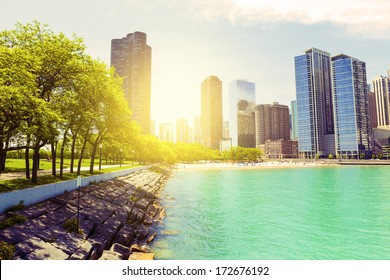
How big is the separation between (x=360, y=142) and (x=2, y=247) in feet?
751

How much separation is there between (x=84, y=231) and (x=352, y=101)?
20997cm

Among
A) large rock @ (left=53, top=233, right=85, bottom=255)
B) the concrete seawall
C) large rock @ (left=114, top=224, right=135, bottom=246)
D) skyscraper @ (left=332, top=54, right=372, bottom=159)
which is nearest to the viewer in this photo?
the concrete seawall

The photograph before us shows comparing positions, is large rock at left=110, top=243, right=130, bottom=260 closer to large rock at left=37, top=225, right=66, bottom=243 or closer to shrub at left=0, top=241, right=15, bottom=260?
large rock at left=37, top=225, right=66, bottom=243

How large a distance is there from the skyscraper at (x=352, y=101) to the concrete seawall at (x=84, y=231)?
649 ft

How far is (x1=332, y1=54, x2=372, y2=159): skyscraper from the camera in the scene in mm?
180125

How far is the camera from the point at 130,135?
41.2 metres

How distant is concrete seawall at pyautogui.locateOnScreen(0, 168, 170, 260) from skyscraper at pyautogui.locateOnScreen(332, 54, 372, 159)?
19787cm

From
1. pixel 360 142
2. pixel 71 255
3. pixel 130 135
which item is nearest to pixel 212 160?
pixel 360 142

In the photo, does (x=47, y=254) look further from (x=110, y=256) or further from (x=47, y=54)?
(x=47, y=54)

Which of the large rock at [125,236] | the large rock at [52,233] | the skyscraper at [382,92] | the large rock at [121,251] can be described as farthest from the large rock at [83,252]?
the skyscraper at [382,92]

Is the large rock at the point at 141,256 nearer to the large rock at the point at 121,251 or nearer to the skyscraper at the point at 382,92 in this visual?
the large rock at the point at 121,251

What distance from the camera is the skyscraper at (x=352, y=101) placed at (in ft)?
591

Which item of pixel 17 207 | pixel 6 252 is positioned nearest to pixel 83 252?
pixel 6 252

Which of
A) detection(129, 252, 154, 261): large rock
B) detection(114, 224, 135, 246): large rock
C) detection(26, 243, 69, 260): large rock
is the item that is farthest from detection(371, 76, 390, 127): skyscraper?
detection(26, 243, 69, 260): large rock
